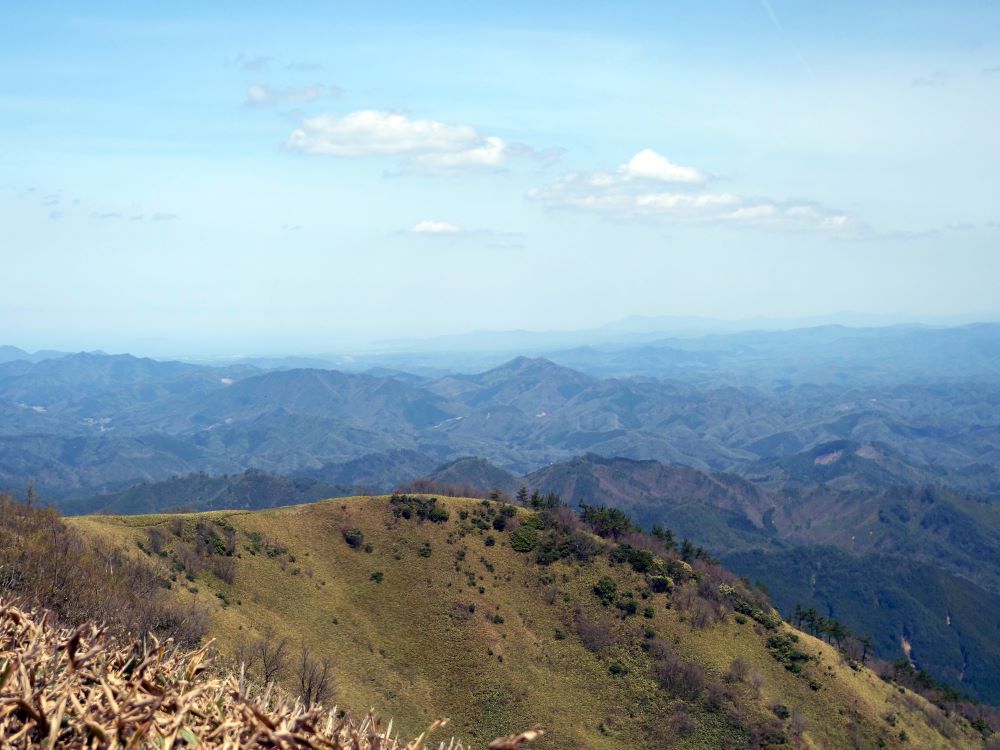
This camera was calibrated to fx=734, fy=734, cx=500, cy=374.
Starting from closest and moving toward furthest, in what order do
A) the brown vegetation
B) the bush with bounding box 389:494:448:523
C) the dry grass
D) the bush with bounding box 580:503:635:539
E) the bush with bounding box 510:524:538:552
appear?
the dry grass
the brown vegetation
the bush with bounding box 510:524:538:552
the bush with bounding box 389:494:448:523
the bush with bounding box 580:503:635:539

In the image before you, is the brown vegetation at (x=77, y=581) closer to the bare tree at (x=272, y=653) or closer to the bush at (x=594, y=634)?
the bare tree at (x=272, y=653)

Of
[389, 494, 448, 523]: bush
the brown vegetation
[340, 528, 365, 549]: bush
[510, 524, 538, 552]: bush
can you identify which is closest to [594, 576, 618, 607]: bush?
[510, 524, 538, 552]: bush

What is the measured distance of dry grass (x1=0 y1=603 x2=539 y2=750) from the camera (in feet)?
19.1

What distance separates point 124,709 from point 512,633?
81479mm

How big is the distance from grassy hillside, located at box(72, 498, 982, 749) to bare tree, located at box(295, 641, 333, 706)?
1.14 metres

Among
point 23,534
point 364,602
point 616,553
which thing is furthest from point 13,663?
point 616,553

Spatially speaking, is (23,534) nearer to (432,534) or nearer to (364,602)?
(364,602)

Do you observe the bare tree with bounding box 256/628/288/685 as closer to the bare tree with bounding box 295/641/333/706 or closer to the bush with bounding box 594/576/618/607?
the bare tree with bounding box 295/641/333/706

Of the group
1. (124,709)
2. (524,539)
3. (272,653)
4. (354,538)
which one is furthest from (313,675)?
(124,709)

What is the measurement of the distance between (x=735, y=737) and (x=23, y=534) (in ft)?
210

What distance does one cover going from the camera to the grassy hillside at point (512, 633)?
70.8 m

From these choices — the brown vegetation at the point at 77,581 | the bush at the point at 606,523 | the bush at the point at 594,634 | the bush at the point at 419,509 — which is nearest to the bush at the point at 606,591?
the bush at the point at 594,634

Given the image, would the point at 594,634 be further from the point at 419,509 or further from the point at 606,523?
the point at 419,509

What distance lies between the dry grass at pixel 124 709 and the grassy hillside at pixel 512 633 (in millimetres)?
58844
